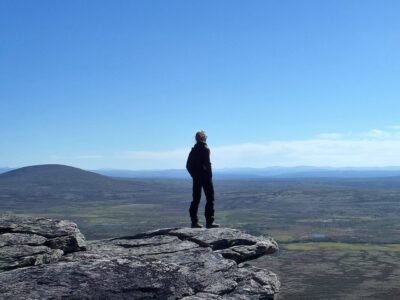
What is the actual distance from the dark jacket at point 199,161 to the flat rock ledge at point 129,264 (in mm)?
2741

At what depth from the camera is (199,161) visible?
932 inches

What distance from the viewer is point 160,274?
16281 mm

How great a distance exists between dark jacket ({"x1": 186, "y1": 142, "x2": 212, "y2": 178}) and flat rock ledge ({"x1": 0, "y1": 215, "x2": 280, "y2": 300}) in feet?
8.99

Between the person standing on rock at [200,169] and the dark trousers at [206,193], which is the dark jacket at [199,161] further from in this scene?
the dark trousers at [206,193]

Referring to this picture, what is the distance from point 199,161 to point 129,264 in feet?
26.6

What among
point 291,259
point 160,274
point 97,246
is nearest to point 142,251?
point 97,246

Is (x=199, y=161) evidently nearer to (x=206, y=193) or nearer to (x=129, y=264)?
(x=206, y=193)

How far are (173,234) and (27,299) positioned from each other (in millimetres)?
9036

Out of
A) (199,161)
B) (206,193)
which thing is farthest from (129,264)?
(206,193)

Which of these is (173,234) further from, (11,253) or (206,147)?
(11,253)

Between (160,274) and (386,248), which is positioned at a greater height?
(160,274)

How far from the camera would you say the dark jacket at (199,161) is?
23519 mm

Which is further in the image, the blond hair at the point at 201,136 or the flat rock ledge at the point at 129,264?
the blond hair at the point at 201,136

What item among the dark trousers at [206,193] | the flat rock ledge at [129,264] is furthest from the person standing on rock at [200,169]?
the flat rock ledge at [129,264]
